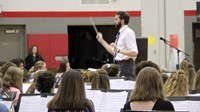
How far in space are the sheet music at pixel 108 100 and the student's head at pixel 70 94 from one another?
1.12 meters

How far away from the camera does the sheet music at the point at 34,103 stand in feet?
21.5

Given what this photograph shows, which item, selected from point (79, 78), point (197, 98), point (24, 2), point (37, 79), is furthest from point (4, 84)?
point (24, 2)

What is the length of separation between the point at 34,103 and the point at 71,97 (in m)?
1.30

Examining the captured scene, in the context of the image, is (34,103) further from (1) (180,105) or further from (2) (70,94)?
(1) (180,105)

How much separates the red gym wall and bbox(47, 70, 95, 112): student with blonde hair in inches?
567

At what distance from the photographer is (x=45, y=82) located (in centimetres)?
692

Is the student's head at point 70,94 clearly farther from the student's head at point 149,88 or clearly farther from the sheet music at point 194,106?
the sheet music at point 194,106

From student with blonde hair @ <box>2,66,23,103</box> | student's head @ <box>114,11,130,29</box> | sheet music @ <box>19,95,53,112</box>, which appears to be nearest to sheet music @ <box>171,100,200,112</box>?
sheet music @ <box>19,95,53,112</box>

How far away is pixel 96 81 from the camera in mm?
7504

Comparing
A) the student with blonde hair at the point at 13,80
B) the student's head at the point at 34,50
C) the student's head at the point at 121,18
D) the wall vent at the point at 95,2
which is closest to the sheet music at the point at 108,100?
the student with blonde hair at the point at 13,80

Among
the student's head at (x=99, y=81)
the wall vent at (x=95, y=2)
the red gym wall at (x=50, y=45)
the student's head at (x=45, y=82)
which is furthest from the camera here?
the wall vent at (x=95, y=2)

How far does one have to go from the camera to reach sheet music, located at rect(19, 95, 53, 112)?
6.55m

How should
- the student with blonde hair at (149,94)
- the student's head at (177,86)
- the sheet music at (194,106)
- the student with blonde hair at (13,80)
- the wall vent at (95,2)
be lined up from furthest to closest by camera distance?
the wall vent at (95,2), the student with blonde hair at (13,80), the student's head at (177,86), the sheet music at (194,106), the student with blonde hair at (149,94)

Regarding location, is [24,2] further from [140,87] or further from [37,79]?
[140,87]
